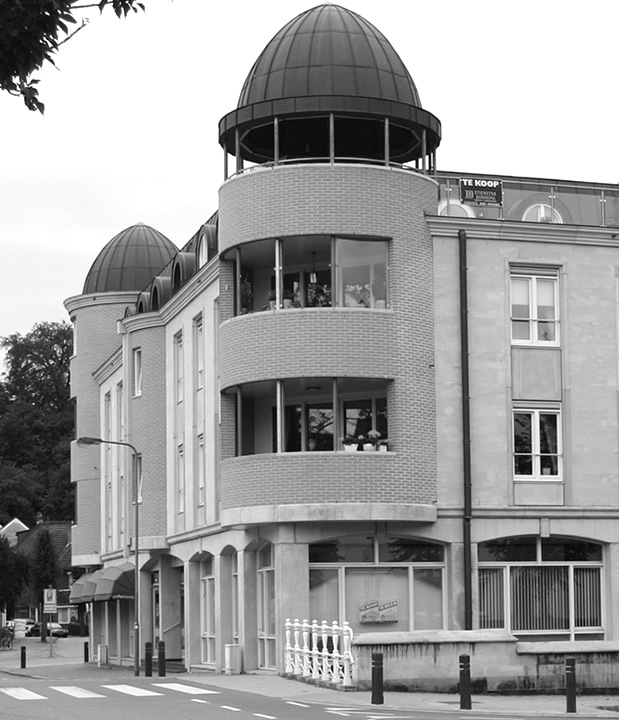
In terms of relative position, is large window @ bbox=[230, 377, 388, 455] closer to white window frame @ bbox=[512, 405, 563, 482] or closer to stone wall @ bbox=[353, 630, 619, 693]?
white window frame @ bbox=[512, 405, 563, 482]

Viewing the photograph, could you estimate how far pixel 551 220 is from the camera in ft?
114

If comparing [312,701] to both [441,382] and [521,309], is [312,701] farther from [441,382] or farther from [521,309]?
[521,309]

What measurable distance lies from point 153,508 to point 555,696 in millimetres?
20452

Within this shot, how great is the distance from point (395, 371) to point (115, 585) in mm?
16230

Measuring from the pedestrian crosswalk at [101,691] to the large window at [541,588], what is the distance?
7.53 m

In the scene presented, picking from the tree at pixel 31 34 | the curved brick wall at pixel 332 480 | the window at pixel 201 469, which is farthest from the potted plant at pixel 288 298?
the tree at pixel 31 34

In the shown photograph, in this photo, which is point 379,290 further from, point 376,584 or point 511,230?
point 376,584

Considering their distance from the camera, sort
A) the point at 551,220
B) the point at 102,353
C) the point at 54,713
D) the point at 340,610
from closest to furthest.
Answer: the point at 54,713 < the point at 340,610 < the point at 551,220 < the point at 102,353

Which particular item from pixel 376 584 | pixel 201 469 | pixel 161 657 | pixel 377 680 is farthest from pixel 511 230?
pixel 377 680

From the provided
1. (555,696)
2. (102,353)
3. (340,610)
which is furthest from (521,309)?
(102,353)

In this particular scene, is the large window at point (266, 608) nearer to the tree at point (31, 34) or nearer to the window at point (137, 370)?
the window at point (137, 370)

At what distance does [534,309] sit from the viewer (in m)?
34.3

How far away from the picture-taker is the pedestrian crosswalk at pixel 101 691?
26984 millimetres

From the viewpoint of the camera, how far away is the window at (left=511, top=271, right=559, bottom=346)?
112 ft
